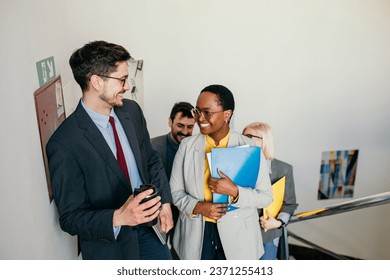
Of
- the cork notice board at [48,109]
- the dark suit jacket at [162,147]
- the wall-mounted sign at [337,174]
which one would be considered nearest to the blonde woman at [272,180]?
the dark suit jacket at [162,147]

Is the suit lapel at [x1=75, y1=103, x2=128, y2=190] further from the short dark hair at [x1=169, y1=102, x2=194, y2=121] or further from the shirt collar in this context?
the short dark hair at [x1=169, y1=102, x2=194, y2=121]

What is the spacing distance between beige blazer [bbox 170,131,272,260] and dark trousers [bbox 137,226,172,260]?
14cm

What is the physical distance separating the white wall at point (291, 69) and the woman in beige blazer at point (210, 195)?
0.68 meters

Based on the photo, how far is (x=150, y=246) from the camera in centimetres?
165

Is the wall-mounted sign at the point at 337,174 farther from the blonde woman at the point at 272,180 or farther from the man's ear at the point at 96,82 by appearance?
the man's ear at the point at 96,82

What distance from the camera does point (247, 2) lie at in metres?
2.78

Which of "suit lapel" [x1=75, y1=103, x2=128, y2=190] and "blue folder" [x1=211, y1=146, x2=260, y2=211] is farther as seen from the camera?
"blue folder" [x1=211, y1=146, x2=260, y2=211]

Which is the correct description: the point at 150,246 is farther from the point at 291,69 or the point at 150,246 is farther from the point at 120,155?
the point at 291,69

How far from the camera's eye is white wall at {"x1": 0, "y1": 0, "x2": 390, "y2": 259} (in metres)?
2.66

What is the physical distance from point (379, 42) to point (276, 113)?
0.86 metres

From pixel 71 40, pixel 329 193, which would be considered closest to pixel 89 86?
pixel 71 40

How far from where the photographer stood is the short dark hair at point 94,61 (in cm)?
147

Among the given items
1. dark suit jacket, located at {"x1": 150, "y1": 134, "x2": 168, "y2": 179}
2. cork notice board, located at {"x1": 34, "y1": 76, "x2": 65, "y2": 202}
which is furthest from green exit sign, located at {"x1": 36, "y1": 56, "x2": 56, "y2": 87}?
dark suit jacket, located at {"x1": 150, "y1": 134, "x2": 168, "y2": 179}

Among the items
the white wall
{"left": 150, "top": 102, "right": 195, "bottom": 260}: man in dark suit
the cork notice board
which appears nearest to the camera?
the cork notice board
